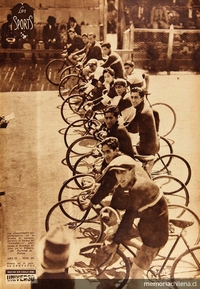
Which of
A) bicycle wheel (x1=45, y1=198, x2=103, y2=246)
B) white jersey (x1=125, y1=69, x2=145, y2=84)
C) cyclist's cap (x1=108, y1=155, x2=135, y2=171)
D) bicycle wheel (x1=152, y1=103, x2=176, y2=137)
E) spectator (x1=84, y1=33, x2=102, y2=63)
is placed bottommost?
bicycle wheel (x1=45, y1=198, x2=103, y2=246)

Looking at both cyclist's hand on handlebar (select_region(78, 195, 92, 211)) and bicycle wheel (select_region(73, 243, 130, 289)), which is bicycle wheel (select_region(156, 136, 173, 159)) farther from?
bicycle wheel (select_region(73, 243, 130, 289))

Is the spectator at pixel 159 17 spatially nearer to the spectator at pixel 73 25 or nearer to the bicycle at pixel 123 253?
the spectator at pixel 73 25

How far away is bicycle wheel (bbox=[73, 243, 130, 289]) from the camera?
258 cm

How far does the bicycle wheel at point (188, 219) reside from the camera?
2.58 metres

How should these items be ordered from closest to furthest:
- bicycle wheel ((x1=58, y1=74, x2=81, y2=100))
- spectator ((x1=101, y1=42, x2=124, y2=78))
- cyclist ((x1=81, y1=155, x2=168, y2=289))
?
cyclist ((x1=81, y1=155, x2=168, y2=289)) → spectator ((x1=101, y1=42, x2=124, y2=78)) → bicycle wheel ((x1=58, y1=74, x2=81, y2=100))

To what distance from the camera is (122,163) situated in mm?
2518

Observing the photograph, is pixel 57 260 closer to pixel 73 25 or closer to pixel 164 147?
pixel 164 147

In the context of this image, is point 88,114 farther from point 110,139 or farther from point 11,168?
point 11,168

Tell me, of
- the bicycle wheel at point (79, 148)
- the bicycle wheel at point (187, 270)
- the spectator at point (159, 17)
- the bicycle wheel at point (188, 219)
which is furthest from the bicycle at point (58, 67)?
the bicycle wheel at point (187, 270)

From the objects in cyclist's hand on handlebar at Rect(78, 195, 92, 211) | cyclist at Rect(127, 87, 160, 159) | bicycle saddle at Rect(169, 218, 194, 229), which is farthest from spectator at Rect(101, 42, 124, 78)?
bicycle saddle at Rect(169, 218, 194, 229)

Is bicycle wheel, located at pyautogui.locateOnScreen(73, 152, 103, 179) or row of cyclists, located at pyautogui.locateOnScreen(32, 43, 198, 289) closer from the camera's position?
row of cyclists, located at pyautogui.locateOnScreen(32, 43, 198, 289)

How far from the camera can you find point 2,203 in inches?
103

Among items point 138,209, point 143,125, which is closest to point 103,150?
point 143,125

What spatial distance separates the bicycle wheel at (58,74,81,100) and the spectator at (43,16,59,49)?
200 millimetres
